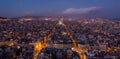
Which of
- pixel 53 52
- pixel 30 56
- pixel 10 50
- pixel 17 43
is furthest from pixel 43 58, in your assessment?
pixel 17 43

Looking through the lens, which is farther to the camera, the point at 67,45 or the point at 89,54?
the point at 67,45

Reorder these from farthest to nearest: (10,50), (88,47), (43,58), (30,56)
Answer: (88,47) < (10,50) < (30,56) < (43,58)

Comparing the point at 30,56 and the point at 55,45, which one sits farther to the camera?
the point at 55,45

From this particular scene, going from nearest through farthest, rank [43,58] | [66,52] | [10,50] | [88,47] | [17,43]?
[43,58]
[66,52]
[10,50]
[88,47]
[17,43]

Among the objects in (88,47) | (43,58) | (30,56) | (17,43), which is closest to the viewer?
(43,58)

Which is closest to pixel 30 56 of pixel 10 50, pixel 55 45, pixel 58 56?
pixel 58 56

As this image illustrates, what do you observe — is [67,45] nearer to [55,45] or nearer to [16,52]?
[55,45]

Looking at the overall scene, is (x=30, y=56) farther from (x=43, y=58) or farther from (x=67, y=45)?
(x=67, y=45)

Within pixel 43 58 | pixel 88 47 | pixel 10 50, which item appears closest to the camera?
pixel 43 58
